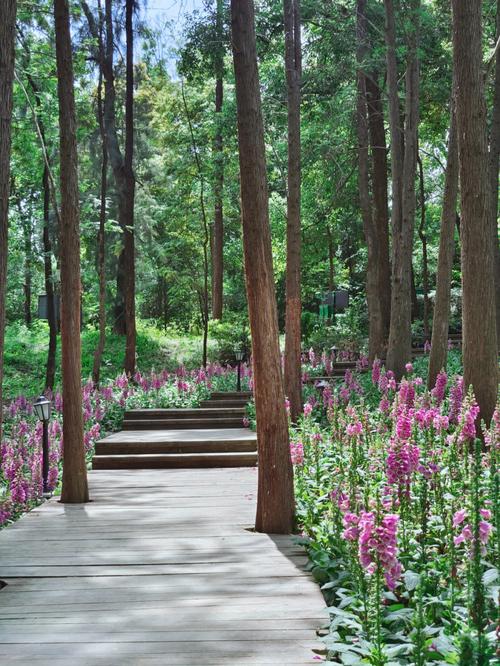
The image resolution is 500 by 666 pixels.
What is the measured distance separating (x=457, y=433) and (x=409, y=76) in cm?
1169

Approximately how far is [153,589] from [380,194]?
16.5 meters

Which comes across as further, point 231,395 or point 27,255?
point 27,255

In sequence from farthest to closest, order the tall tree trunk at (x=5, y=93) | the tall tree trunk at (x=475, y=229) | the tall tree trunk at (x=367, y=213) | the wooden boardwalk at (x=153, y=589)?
the tall tree trunk at (x=367, y=213) → the tall tree trunk at (x=475, y=229) → the tall tree trunk at (x=5, y=93) → the wooden boardwalk at (x=153, y=589)

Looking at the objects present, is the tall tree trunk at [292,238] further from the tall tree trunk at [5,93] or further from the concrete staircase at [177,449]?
the tall tree trunk at [5,93]

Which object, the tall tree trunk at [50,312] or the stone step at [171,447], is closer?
the stone step at [171,447]

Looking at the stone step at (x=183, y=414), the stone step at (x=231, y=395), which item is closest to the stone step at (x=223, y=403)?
the stone step at (x=231, y=395)

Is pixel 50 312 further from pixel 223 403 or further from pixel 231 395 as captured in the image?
pixel 223 403

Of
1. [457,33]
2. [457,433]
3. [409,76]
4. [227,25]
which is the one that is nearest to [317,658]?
[457,433]

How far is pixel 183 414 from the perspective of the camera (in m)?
A: 15.3

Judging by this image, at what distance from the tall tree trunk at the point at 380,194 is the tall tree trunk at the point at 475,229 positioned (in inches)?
430

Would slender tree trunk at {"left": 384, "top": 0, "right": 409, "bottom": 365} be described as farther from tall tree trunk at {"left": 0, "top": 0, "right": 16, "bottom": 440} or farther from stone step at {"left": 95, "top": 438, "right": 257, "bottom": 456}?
tall tree trunk at {"left": 0, "top": 0, "right": 16, "bottom": 440}

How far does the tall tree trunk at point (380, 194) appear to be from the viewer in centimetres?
2009

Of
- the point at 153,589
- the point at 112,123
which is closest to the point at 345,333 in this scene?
the point at 112,123

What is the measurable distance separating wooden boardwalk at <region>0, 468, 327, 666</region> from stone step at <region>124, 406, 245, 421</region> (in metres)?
6.95
